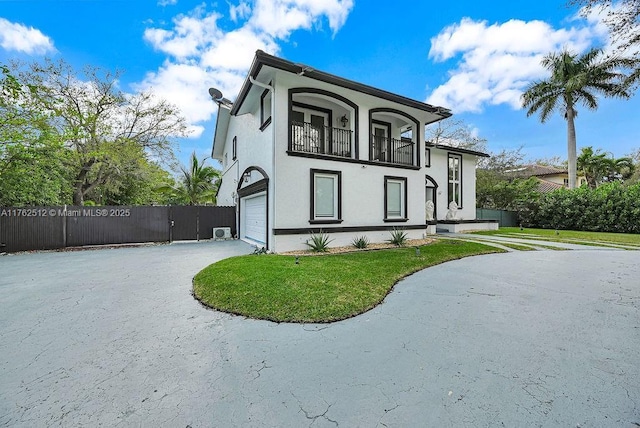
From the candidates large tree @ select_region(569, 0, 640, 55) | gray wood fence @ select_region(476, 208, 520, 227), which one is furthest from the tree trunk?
large tree @ select_region(569, 0, 640, 55)

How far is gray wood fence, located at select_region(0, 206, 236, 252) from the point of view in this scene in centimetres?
1068

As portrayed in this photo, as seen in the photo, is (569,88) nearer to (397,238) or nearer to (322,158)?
(397,238)

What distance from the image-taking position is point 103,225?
12227 millimetres

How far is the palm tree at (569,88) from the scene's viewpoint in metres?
21.0

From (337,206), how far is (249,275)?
5.32 meters

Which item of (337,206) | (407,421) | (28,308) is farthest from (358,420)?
(337,206)

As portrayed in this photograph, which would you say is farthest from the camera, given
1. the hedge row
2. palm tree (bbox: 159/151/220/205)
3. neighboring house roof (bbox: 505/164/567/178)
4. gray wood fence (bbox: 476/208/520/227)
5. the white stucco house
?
neighboring house roof (bbox: 505/164/567/178)

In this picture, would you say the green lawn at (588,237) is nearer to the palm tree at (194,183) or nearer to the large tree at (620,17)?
the large tree at (620,17)

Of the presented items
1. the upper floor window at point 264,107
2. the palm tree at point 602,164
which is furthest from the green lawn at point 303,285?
the palm tree at point 602,164

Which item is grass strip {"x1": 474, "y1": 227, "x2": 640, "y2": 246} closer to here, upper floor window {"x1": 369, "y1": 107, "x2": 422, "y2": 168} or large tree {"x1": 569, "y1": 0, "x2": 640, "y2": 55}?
upper floor window {"x1": 369, "y1": 107, "x2": 422, "y2": 168}

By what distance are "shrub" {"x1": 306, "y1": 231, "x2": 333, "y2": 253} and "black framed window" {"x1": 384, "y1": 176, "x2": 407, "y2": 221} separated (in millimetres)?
3194

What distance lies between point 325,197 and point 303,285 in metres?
5.43

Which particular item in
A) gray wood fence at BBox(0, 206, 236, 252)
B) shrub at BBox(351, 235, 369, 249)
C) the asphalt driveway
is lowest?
the asphalt driveway

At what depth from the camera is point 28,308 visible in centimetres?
456
